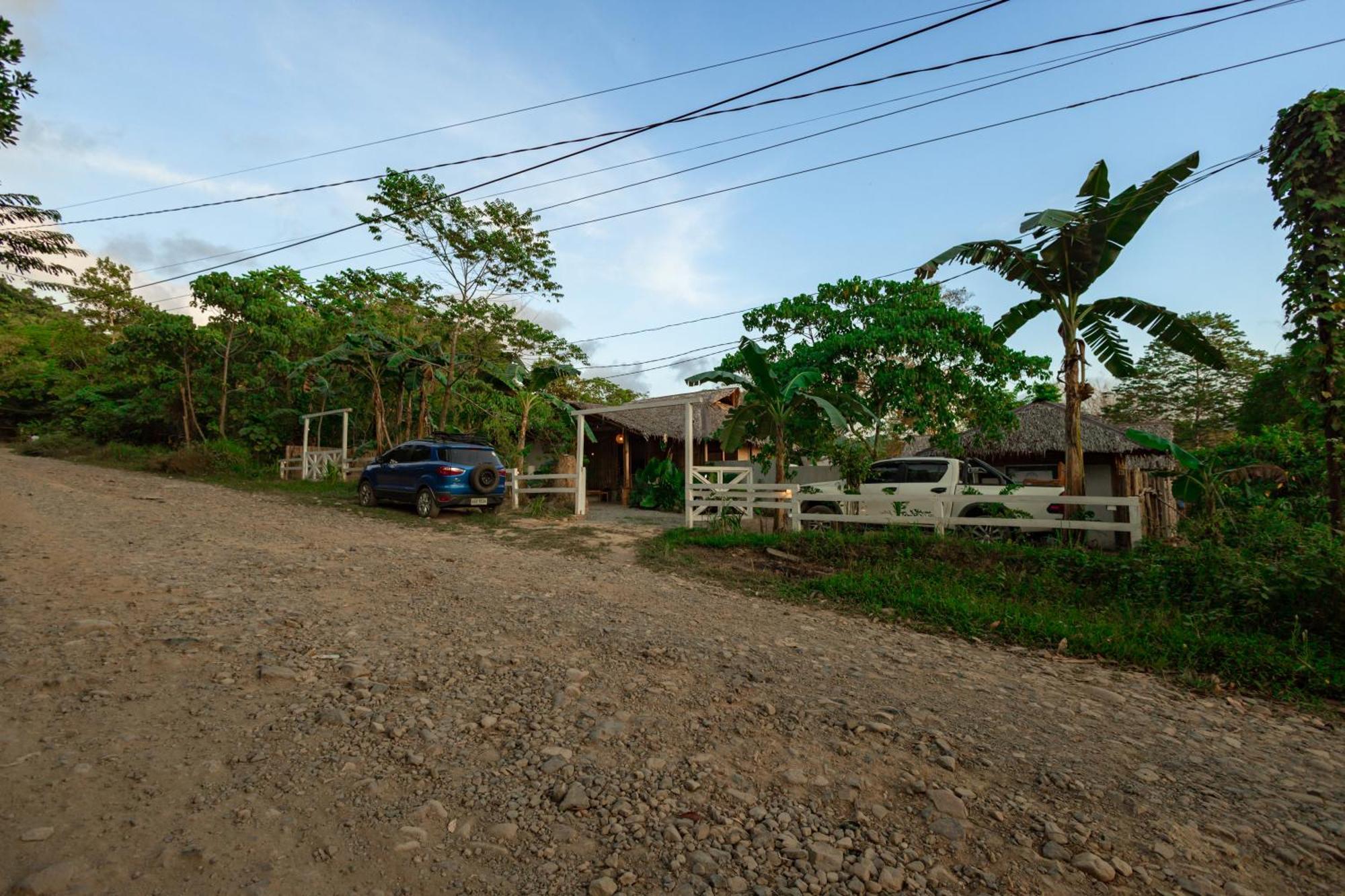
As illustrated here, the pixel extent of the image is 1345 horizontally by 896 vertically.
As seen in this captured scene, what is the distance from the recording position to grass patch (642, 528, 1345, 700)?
16.0 feet

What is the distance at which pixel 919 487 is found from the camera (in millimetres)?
11664

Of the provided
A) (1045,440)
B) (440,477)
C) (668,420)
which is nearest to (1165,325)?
(1045,440)

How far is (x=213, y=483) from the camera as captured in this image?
17.3 meters

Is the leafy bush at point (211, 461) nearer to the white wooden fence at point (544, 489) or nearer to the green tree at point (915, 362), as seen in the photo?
the white wooden fence at point (544, 489)

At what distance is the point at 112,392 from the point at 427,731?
35.8 metres

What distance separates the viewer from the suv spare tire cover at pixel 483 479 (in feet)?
43.1

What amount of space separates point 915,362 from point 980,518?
6226mm

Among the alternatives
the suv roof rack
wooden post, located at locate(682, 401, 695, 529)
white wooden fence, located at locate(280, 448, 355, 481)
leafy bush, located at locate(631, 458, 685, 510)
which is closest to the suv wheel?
the suv roof rack

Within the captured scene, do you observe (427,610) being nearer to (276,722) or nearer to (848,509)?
(276,722)

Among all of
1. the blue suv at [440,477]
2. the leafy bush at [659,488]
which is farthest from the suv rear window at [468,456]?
the leafy bush at [659,488]

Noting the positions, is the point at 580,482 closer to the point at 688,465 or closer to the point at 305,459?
the point at 688,465

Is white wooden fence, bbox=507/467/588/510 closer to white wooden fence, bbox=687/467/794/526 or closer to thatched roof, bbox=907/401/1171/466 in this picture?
white wooden fence, bbox=687/467/794/526

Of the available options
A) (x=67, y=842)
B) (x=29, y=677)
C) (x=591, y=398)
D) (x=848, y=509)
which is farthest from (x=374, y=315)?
(x=67, y=842)

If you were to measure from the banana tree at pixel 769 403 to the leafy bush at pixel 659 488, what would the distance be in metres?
5.33
